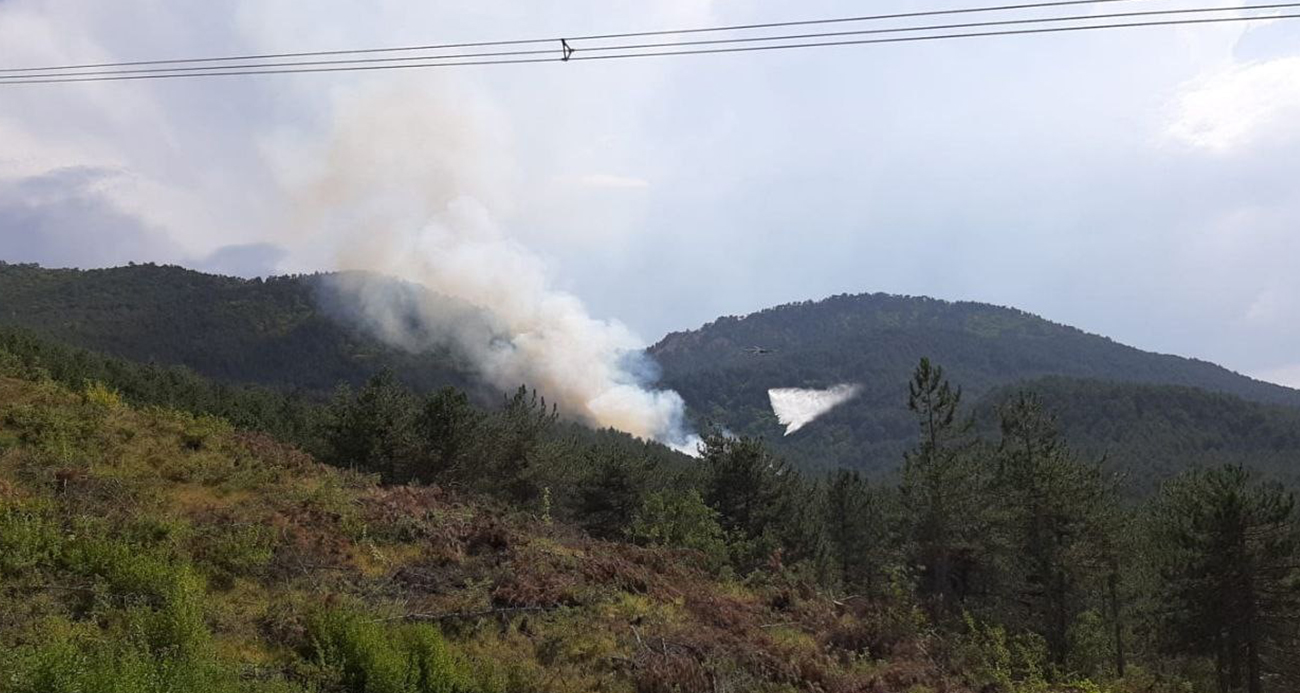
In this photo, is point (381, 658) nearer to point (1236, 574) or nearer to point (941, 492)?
point (941, 492)

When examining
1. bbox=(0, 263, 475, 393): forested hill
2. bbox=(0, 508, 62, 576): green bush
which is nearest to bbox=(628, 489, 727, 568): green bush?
bbox=(0, 508, 62, 576): green bush

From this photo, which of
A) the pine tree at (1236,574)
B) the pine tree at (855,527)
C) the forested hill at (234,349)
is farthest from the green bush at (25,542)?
the forested hill at (234,349)

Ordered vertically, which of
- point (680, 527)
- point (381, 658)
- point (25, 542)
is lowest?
point (381, 658)

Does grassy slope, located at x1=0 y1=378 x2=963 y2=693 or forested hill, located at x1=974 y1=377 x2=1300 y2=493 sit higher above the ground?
forested hill, located at x1=974 y1=377 x2=1300 y2=493

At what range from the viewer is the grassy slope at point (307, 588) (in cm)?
816

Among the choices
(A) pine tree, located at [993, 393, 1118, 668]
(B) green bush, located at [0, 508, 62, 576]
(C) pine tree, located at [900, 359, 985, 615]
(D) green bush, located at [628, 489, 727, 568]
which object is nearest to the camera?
(B) green bush, located at [0, 508, 62, 576]

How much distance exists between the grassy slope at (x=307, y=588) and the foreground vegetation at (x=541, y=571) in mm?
54

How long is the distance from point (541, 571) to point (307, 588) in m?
4.10

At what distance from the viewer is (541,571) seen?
45.0 feet

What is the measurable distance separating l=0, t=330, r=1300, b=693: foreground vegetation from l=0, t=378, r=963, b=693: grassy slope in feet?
0.18

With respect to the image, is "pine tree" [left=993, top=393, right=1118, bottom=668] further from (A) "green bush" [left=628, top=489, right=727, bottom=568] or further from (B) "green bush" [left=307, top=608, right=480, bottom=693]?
(B) "green bush" [left=307, top=608, right=480, bottom=693]

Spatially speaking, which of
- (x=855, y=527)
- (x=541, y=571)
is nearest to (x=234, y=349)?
(x=855, y=527)

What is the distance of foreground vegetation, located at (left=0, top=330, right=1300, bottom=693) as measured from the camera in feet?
28.7

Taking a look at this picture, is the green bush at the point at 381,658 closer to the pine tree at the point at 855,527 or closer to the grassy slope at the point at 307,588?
the grassy slope at the point at 307,588
